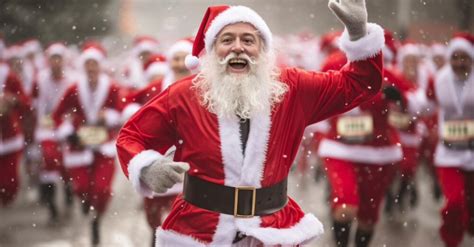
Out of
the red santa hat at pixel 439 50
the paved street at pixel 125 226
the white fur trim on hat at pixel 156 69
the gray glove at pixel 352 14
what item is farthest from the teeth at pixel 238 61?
the red santa hat at pixel 439 50

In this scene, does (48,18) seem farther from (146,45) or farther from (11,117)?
(11,117)

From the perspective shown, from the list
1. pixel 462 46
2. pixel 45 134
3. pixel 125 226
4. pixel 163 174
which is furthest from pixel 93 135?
pixel 163 174

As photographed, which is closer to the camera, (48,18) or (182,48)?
(182,48)

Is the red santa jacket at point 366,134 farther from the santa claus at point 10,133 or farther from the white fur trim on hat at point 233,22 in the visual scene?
the santa claus at point 10,133

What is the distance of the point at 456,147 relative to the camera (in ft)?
23.8

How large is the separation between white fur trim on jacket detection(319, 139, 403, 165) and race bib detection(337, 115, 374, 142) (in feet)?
0.26

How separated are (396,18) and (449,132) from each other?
15845 mm

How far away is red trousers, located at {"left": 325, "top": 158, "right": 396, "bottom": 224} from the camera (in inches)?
275

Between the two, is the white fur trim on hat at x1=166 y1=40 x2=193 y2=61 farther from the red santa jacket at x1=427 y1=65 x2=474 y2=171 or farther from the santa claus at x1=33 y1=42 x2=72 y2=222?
the santa claus at x1=33 y1=42 x2=72 y2=222

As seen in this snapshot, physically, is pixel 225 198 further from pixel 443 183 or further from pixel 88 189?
pixel 88 189

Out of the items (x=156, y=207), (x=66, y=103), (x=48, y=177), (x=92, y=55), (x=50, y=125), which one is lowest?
(x=48, y=177)

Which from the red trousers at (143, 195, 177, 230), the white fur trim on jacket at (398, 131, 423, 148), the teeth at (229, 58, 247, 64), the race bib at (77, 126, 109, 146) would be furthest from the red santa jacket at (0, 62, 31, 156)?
the teeth at (229, 58, 247, 64)

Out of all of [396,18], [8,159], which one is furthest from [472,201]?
[396,18]

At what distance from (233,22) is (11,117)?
5705 millimetres
